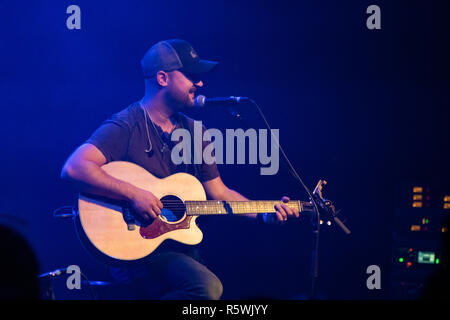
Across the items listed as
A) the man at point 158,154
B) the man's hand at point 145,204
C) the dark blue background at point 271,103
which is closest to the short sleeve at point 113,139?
the man at point 158,154

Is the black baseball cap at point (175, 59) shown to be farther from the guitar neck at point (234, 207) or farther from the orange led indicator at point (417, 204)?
the orange led indicator at point (417, 204)

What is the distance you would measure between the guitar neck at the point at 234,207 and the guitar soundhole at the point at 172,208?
4cm

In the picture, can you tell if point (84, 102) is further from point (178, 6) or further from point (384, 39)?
point (384, 39)

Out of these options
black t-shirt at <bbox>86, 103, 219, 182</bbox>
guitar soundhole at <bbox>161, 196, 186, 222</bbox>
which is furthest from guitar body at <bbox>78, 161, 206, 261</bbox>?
black t-shirt at <bbox>86, 103, 219, 182</bbox>

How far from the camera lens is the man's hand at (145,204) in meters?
2.95

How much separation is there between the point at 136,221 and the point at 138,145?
581 mm

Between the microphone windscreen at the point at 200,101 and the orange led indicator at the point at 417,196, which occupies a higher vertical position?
the microphone windscreen at the point at 200,101

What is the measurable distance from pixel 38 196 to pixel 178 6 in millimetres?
1965

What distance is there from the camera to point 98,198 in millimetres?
2961

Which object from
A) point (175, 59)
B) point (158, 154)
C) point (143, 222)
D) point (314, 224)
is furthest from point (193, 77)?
point (314, 224)

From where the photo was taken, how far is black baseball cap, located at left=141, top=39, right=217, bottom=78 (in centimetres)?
338

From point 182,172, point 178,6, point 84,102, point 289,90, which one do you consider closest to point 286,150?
point 289,90

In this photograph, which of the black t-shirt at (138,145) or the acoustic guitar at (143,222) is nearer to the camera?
the acoustic guitar at (143,222)

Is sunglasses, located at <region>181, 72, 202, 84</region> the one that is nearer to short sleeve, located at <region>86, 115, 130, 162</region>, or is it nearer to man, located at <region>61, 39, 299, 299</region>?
man, located at <region>61, 39, 299, 299</region>
